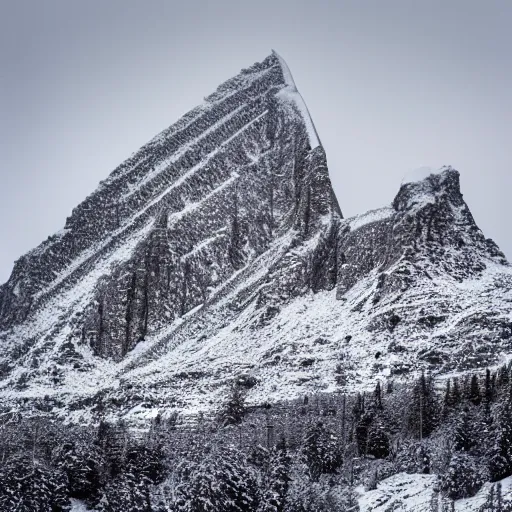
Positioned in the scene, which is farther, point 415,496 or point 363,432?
point 363,432

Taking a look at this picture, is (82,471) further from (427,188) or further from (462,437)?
(427,188)

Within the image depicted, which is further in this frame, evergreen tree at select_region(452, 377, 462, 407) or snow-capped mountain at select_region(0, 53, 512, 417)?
snow-capped mountain at select_region(0, 53, 512, 417)

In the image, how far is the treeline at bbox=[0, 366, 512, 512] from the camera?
71.4 m

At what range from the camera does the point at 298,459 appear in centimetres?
9319

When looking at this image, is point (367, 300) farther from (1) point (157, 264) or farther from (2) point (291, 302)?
(1) point (157, 264)

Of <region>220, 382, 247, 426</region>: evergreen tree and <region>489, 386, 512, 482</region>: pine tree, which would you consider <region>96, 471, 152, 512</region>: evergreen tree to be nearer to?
<region>489, 386, 512, 482</region>: pine tree

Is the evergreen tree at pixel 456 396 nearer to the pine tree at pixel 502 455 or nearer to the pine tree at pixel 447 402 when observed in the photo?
the pine tree at pixel 447 402

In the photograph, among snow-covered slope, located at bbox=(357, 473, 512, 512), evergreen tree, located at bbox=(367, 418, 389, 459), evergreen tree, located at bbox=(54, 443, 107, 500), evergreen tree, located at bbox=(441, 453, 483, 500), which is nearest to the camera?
snow-covered slope, located at bbox=(357, 473, 512, 512)

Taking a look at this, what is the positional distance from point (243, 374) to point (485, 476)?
80923mm

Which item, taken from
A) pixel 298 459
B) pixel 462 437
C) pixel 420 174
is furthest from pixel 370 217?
pixel 462 437

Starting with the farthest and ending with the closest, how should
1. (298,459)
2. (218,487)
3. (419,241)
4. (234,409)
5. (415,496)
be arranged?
(419,241) → (234,409) → (298,459) → (415,496) → (218,487)

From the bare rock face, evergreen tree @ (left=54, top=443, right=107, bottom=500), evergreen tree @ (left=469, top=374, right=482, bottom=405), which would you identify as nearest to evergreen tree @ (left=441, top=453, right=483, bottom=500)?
evergreen tree @ (left=54, top=443, right=107, bottom=500)

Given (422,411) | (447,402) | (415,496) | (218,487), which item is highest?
(447,402)

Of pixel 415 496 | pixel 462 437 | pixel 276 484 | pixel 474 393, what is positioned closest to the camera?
pixel 415 496
